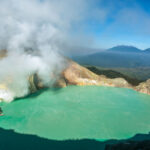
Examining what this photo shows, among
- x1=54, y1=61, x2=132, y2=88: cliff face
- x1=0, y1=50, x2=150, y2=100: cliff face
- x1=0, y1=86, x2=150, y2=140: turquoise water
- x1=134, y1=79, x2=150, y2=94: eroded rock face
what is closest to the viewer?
x1=0, y1=86, x2=150, y2=140: turquoise water

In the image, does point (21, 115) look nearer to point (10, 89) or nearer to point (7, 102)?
point (7, 102)

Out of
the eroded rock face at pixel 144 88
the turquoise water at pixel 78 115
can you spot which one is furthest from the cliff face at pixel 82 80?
the turquoise water at pixel 78 115

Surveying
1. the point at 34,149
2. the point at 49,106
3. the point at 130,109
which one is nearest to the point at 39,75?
the point at 49,106

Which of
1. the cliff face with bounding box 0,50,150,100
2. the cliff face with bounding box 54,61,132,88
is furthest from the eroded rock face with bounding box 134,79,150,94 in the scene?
the cliff face with bounding box 54,61,132,88

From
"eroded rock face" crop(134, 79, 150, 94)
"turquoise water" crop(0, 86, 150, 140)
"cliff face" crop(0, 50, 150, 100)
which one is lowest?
"turquoise water" crop(0, 86, 150, 140)

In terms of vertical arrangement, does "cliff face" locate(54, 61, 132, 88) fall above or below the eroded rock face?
above

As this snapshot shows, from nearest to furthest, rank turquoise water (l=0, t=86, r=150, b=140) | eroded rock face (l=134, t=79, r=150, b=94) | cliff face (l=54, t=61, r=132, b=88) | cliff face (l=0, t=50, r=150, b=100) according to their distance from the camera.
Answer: turquoise water (l=0, t=86, r=150, b=140) < eroded rock face (l=134, t=79, r=150, b=94) < cliff face (l=0, t=50, r=150, b=100) < cliff face (l=54, t=61, r=132, b=88)

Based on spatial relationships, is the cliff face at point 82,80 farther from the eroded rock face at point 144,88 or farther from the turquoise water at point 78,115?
the turquoise water at point 78,115

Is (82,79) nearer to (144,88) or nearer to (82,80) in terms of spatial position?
(82,80)

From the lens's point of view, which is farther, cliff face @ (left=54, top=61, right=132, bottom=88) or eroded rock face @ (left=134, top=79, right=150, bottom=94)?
cliff face @ (left=54, top=61, right=132, bottom=88)

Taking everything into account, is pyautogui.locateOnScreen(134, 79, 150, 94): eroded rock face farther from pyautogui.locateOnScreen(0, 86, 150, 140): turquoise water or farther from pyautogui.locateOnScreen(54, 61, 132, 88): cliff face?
pyautogui.locateOnScreen(0, 86, 150, 140): turquoise water
